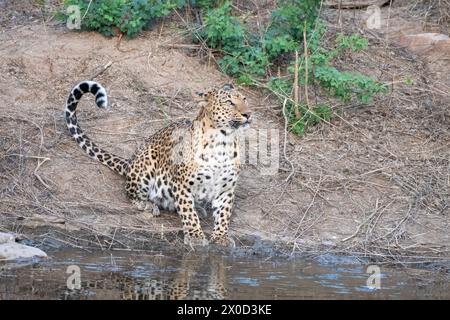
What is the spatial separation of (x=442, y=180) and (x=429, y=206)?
59 cm

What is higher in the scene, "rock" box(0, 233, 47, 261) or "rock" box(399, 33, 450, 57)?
"rock" box(399, 33, 450, 57)

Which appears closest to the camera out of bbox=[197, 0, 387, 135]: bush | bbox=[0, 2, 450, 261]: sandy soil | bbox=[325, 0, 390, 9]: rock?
bbox=[0, 2, 450, 261]: sandy soil

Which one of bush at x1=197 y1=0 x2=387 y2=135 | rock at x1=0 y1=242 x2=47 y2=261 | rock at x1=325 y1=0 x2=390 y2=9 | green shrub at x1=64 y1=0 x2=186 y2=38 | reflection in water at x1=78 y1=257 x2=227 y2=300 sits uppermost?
rock at x1=325 y1=0 x2=390 y2=9

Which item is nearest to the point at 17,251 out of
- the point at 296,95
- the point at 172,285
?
the point at 172,285

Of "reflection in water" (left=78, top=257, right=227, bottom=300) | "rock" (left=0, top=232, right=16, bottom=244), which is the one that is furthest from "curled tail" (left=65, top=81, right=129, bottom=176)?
"reflection in water" (left=78, top=257, right=227, bottom=300)

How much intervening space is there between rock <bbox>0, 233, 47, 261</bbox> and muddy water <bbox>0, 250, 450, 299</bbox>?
0.42 ft

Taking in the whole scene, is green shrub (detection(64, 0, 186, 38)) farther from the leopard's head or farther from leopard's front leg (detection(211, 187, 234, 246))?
leopard's front leg (detection(211, 187, 234, 246))

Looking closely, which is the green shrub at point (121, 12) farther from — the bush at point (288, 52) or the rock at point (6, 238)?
the rock at point (6, 238)

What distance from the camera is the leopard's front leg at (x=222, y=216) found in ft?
37.1

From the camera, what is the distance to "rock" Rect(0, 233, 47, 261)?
33.2ft

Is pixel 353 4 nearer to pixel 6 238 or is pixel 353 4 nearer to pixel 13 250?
pixel 6 238

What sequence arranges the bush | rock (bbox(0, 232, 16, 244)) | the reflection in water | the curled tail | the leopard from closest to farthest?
the reflection in water < rock (bbox(0, 232, 16, 244)) < the leopard < the curled tail < the bush

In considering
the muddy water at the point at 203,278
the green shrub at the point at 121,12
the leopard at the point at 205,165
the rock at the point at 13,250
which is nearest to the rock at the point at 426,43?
the green shrub at the point at 121,12
